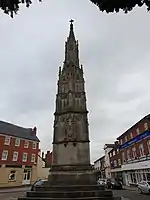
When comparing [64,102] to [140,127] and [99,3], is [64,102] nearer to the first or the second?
[99,3]

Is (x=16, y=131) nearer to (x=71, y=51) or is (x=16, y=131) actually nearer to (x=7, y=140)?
(x=7, y=140)

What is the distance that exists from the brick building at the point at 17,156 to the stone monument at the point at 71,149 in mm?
23552

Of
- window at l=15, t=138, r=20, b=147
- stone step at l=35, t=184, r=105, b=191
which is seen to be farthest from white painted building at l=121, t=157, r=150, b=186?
window at l=15, t=138, r=20, b=147

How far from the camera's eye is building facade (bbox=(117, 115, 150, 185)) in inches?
1163

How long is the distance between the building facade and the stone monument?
17.7m

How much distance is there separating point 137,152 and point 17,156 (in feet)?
70.8

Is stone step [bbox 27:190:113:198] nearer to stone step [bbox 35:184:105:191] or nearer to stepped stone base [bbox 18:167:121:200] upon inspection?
stepped stone base [bbox 18:167:121:200]

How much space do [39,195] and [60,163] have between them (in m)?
2.81

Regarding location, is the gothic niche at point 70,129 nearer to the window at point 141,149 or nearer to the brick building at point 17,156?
the window at point 141,149

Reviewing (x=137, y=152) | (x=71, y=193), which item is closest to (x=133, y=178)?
(x=137, y=152)

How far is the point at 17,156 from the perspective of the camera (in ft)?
122

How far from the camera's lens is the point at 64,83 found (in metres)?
16.4

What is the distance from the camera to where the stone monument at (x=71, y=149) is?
11133 mm

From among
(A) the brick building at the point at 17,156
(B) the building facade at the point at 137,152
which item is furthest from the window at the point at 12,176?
(B) the building facade at the point at 137,152
